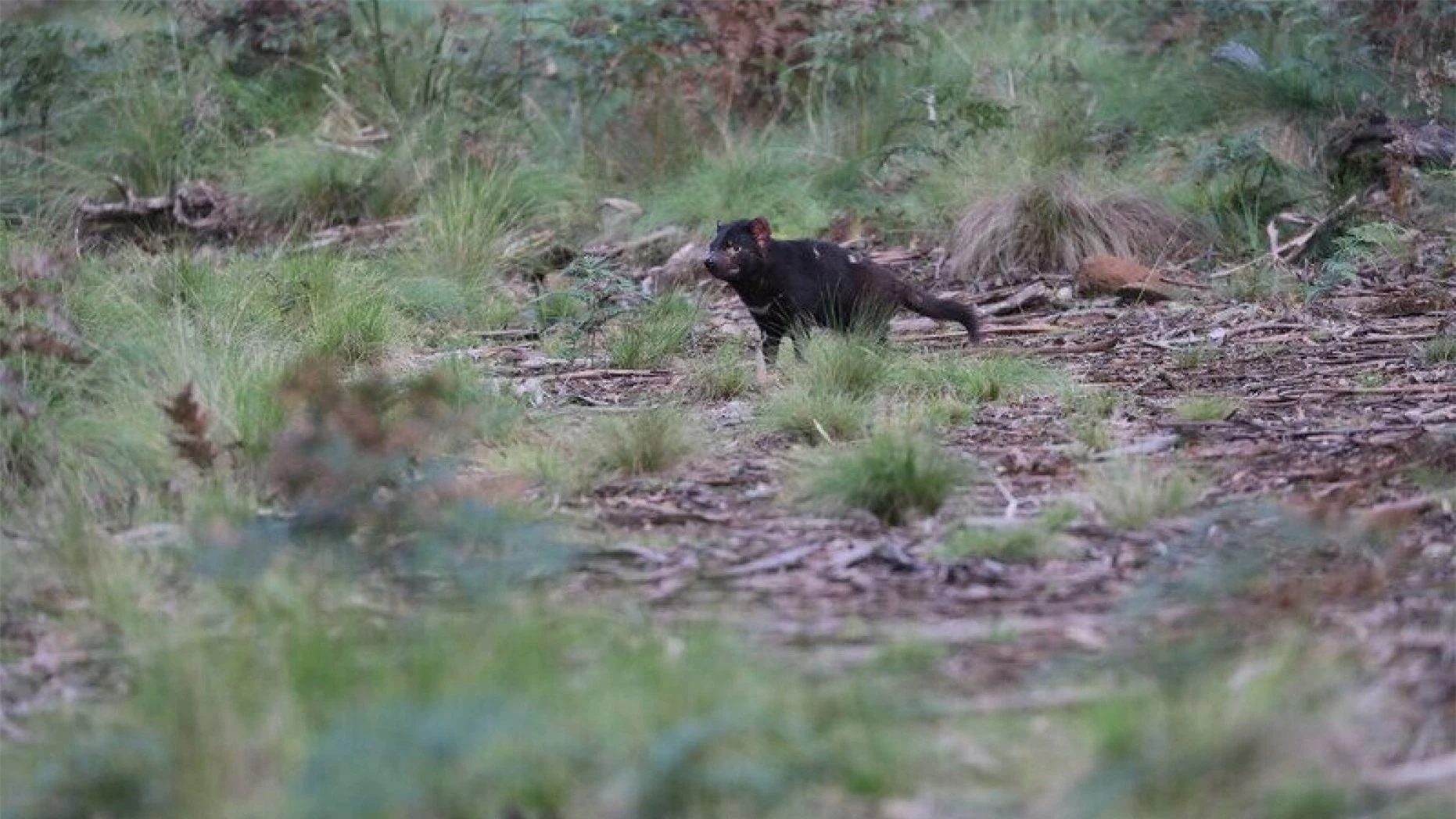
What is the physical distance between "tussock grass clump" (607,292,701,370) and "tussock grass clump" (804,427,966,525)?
2.74 meters

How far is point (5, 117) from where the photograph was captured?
10898 mm

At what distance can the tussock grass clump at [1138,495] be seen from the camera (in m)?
4.71

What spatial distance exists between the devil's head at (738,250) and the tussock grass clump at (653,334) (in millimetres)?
277

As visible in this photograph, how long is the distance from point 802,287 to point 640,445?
8.06ft

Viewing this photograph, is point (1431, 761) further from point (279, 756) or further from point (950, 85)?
point (950, 85)

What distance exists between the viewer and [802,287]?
7.93m

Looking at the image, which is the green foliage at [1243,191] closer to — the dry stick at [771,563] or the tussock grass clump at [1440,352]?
the tussock grass clump at [1440,352]

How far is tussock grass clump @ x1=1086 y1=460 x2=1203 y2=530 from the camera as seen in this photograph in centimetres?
471

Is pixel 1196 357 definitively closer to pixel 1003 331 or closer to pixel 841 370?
pixel 1003 331

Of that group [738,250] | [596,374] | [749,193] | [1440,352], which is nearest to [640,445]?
[596,374]

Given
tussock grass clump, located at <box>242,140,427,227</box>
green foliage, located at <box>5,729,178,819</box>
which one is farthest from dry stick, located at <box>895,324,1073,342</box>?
green foliage, located at <box>5,729,178,819</box>

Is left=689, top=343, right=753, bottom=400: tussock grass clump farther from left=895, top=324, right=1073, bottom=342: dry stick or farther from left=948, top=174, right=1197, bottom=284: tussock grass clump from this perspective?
left=948, top=174, right=1197, bottom=284: tussock grass clump

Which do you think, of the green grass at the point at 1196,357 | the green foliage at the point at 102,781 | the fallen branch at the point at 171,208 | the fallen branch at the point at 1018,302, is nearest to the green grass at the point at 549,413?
the green foliage at the point at 102,781

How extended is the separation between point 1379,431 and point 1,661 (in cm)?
369
